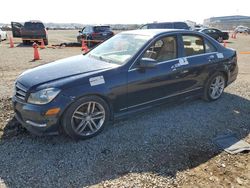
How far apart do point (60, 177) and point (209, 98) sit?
3.83 m

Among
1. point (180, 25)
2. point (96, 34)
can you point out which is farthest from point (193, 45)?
point (96, 34)

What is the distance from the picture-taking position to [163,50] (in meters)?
5.01

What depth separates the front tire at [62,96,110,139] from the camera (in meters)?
3.90

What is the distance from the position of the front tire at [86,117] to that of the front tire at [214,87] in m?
2.57

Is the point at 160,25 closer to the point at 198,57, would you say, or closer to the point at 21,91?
the point at 198,57

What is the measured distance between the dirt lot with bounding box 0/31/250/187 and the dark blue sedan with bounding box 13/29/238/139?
31 cm

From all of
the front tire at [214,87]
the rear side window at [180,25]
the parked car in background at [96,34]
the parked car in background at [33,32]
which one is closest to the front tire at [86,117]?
the front tire at [214,87]

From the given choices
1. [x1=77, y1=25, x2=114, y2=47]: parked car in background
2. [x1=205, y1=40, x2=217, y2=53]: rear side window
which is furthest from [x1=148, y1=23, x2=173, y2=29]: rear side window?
[x1=205, y1=40, x2=217, y2=53]: rear side window

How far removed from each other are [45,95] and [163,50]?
7.86 ft

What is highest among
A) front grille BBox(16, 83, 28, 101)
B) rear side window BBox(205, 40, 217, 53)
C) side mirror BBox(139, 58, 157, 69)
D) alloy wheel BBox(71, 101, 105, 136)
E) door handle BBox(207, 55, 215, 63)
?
rear side window BBox(205, 40, 217, 53)

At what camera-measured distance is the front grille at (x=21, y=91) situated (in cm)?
395

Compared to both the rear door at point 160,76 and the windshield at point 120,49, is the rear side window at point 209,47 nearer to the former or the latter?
the rear door at point 160,76

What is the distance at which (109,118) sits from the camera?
14.2ft

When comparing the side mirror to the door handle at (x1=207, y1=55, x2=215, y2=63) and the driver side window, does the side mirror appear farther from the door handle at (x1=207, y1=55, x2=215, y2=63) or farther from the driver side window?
the door handle at (x1=207, y1=55, x2=215, y2=63)
